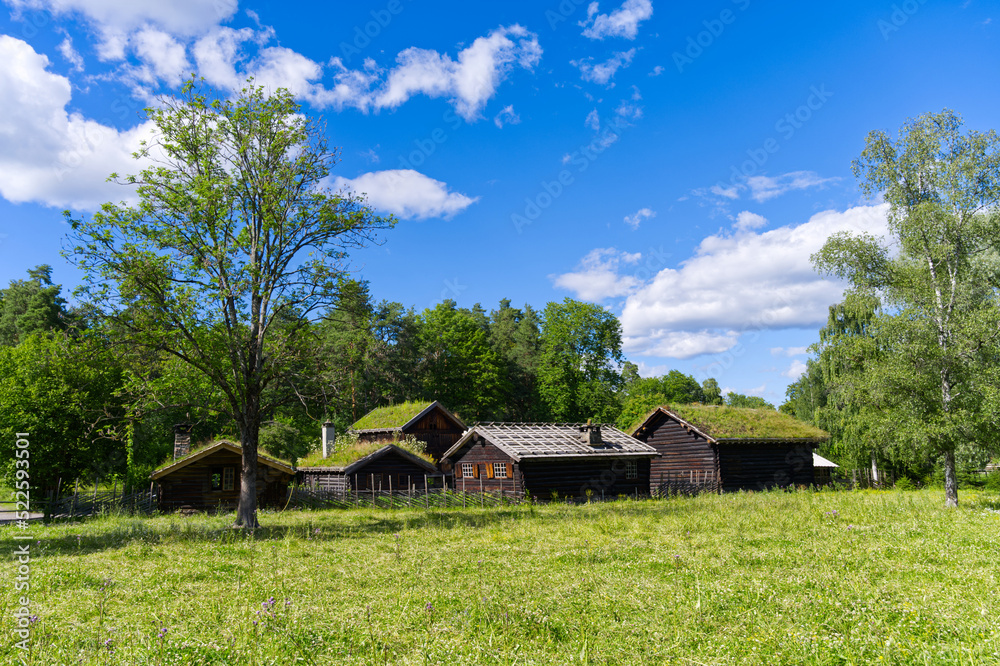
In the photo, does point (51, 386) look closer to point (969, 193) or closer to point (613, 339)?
point (969, 193)

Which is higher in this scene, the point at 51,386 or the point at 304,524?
the point at 51,386

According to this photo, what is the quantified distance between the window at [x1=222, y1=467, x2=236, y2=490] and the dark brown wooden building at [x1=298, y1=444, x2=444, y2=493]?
5.79 metres

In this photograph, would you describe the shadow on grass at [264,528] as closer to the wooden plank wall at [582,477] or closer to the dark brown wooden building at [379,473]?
the wooden plank wall at [582,477]

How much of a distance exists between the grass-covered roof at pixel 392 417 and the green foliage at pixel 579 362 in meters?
20.9

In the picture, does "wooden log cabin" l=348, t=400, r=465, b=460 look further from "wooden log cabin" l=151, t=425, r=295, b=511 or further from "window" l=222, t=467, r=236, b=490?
"window" l=222, t=467, r=236, b=490

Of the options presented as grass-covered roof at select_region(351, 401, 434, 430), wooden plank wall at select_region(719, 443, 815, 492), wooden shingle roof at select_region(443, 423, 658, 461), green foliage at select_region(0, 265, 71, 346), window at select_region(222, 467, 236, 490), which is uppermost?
green foliage at select_region(0, 265, 71, 346)

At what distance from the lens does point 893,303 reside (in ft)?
84.3

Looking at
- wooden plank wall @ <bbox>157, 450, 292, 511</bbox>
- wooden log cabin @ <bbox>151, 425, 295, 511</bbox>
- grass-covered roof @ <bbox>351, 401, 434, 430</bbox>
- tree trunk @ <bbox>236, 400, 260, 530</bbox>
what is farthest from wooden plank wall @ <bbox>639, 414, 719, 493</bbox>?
tree trunk @ <bbox>236, 400, 260, 530</bbox>

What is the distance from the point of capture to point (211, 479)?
3189cm

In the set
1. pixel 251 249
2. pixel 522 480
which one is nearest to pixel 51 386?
pixel 251 249

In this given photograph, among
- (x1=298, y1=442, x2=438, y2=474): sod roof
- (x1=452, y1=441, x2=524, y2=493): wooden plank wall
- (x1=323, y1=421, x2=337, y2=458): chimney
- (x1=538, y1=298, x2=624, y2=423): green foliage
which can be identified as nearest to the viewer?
(x1=452, y1=441, x2=524, y2=493): wooden plank wall

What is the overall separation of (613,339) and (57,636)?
64181mm

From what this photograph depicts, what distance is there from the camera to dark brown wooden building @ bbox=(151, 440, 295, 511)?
1216 inches

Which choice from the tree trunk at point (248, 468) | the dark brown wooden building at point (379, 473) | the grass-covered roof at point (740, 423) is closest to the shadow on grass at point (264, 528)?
the tree trunk at point (248, 468)
